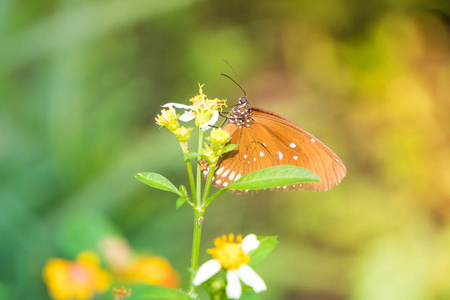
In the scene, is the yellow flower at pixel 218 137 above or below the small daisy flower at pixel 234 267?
above

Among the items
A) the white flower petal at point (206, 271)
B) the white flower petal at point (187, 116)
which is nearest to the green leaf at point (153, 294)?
the white flower petal at point (206, 271)

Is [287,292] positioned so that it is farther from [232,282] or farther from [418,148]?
[232,282]

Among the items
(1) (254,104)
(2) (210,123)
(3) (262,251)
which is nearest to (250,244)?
(3) (262,251)

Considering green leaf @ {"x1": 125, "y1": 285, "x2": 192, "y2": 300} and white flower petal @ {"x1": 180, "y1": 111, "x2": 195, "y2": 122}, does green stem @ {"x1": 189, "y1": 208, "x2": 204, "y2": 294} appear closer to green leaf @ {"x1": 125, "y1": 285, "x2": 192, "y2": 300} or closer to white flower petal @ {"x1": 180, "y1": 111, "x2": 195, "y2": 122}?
green leaf @ {"x1": 125, "y1": 285, "x2": 192, "y2": 300}

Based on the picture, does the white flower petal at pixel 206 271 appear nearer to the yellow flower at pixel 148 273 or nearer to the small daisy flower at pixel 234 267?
the small daisy flower at pixel 234 267

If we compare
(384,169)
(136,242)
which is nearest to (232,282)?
(136,242)

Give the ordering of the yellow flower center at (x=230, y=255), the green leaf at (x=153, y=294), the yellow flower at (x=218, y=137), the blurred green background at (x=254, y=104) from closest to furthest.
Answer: the green leaf at (x=153, y=294), the yellow flower center at (x=230, y=255), the yellow flower at (x=218, y=137), the blurred green background at (x=254, y=104)

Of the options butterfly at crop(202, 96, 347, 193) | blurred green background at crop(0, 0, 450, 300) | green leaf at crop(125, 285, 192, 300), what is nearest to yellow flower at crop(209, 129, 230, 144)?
green leaf at crop(125, 285, 192, 300)
